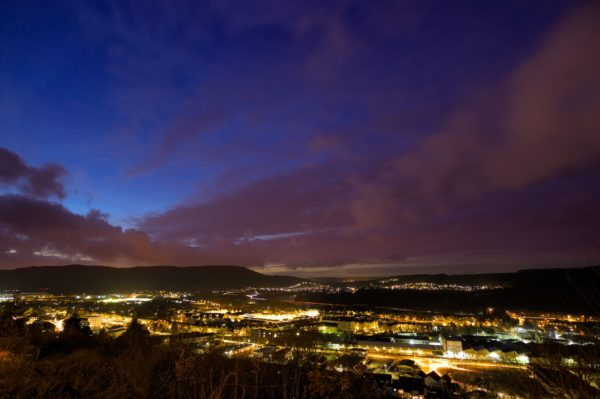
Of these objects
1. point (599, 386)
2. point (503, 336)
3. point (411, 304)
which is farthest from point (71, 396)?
point (411, 304)

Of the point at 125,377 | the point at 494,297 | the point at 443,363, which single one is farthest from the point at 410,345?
the point at 494,297

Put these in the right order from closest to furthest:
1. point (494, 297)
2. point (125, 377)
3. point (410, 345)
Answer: point (125, 377) → point (410, 345) → point (494, 297)

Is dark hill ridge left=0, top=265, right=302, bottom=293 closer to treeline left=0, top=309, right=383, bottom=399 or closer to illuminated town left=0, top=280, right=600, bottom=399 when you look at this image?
illuminated town left=0, top=280, right=600, bottom=399

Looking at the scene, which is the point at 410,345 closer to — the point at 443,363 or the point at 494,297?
the point at 443,363

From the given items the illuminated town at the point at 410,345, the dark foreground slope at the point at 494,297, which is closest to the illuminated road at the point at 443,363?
the illuminated town at the point at 410,345

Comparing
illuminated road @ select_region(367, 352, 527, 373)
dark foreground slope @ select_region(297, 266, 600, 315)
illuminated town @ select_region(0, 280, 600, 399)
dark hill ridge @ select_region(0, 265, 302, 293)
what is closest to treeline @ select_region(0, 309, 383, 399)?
illuminated town @ select_region(0, 280, 600, 399)

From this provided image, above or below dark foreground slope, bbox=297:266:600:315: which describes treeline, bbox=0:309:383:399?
above

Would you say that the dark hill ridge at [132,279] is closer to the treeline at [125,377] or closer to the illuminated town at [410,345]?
the illuminated town at [410,345]

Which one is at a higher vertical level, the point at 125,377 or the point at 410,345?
the point at 125,377
